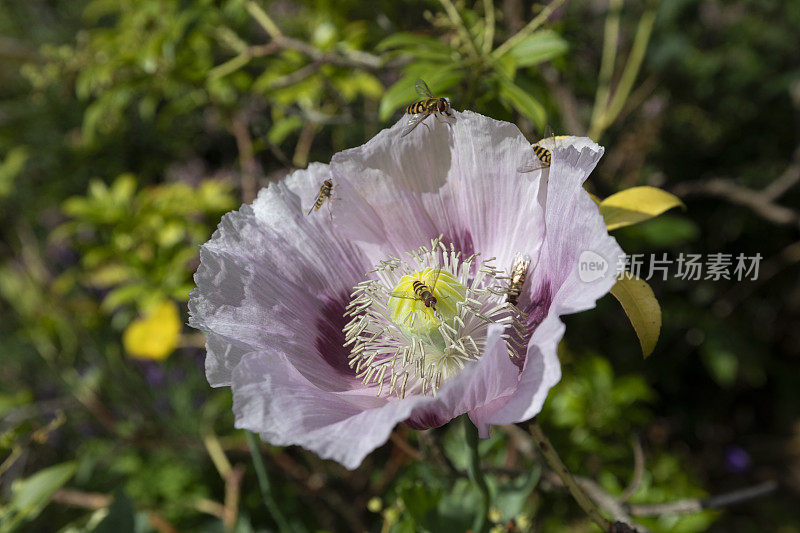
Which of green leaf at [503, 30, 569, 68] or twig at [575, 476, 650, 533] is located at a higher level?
green leaf at [503, 30, 569, 68]

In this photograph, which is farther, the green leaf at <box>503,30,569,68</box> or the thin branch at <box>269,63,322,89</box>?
the thin branch at <box>269,63,322,89</box>

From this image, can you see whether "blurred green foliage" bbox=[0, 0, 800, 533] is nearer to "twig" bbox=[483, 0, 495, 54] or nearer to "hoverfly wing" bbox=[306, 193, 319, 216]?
"twig" bbox=[483, 0, 495, 54]

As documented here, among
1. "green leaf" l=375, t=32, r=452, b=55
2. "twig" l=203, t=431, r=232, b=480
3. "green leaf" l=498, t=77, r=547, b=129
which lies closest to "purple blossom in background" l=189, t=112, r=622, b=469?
"green leaf" l=498, t=77, r=547, b=129

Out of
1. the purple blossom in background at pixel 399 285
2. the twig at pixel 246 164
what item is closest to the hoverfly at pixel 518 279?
the purple blossom in background at pixel 399 285

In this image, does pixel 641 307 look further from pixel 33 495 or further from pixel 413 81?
pixel 33 495

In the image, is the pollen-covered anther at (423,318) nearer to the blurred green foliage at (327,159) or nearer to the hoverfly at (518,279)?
the hoverfly at (518,279)

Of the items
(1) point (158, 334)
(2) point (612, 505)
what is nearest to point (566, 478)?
(2) point (612, 505)
